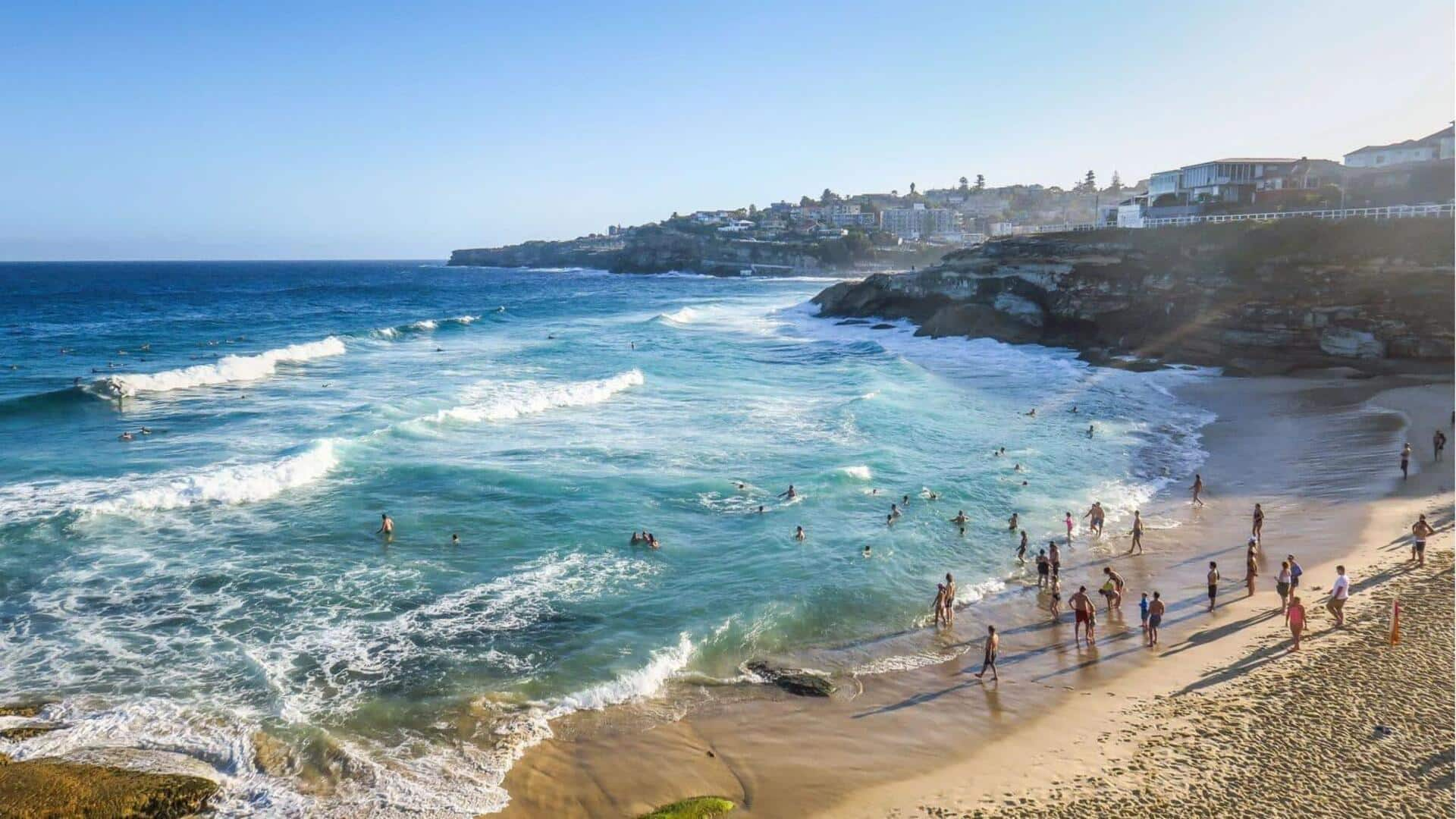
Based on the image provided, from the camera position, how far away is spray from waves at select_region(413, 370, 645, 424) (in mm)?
32094

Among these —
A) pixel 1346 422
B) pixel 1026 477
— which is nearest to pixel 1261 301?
pixel 1346 422

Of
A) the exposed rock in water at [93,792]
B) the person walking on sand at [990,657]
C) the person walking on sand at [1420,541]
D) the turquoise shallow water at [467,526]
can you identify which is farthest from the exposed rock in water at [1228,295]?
the exposed rock in water at [93,792]

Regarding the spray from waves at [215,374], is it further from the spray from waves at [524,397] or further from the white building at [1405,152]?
the white building at [1405,152]

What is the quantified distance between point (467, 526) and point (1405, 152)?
61.7m

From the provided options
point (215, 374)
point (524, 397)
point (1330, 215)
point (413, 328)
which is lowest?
point (524, 397)

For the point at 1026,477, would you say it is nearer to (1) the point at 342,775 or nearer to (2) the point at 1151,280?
(1) the point at 342,775

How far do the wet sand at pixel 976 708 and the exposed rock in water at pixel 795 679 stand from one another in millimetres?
250

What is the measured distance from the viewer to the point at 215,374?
40.9 m

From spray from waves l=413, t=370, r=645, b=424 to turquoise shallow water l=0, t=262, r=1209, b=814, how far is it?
0.20 m

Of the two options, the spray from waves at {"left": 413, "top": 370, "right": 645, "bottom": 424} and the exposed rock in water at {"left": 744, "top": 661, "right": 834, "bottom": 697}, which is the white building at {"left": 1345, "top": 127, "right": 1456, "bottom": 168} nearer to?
the spray from waves at {"left": 413, "top": 370, "right": 645, "bottom": 424}

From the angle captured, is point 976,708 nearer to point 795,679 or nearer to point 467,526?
point 795,679

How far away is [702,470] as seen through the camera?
25.2 m

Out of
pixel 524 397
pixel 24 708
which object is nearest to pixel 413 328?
pixel 524 397

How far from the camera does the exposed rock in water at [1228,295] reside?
3606 centimetres
